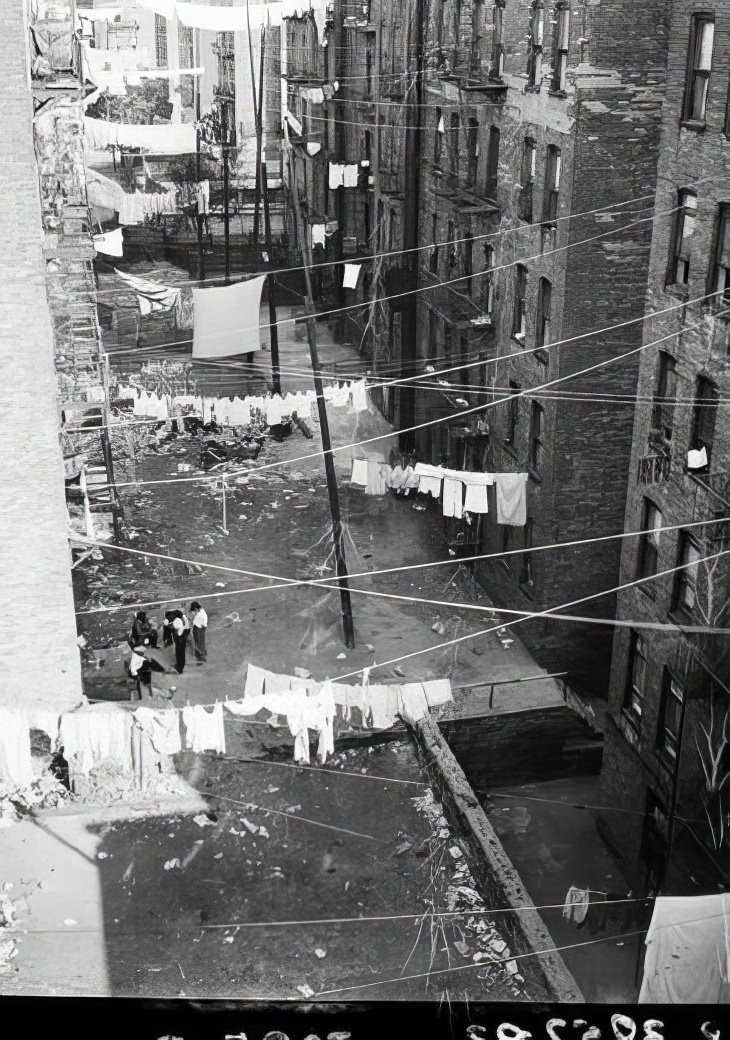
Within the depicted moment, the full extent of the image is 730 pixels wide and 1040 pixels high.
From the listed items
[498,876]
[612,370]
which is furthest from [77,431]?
[498,876]

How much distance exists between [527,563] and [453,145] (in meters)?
8.99

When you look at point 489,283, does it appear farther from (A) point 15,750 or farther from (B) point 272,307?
(A) point 15,750

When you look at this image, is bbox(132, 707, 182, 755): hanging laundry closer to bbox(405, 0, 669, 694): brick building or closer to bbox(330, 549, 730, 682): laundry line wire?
bbox(330, 549, 730, 682): laundry line wire

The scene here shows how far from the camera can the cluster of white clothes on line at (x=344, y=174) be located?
30531mm

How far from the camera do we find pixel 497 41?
23719 millimetres

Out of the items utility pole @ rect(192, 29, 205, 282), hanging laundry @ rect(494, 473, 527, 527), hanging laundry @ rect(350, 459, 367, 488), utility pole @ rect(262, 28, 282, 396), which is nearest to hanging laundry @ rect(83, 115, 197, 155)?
utility pole @ rect(192, 29, 205, 282)

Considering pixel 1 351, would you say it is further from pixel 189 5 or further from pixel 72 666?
pixel 189 5

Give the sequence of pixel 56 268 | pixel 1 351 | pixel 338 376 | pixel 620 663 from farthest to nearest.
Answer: pixel 338 376 < pixel 56 268 < pixel 620 663 < pixel 1 351

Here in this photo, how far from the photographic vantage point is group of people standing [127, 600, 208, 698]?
23.7 metres

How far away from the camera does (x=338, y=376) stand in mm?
30516

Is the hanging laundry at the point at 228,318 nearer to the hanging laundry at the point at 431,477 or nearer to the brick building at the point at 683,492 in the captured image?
the hanging laundry at the point at 431,477

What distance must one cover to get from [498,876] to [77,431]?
43.6 feet

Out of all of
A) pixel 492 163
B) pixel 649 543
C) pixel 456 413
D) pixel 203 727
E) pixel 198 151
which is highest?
pixel 492 163

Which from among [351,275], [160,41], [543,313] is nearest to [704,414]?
[543,313]
